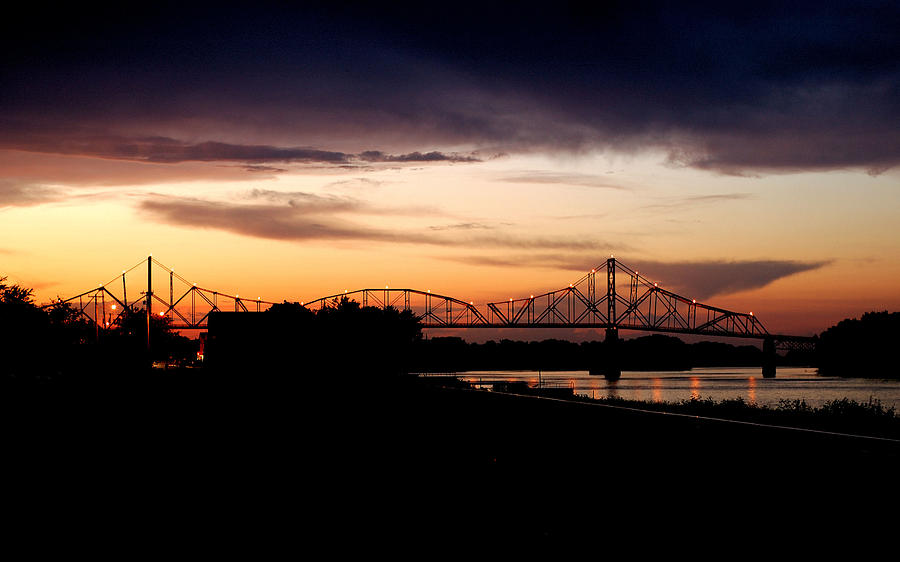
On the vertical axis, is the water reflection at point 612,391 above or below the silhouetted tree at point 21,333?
below

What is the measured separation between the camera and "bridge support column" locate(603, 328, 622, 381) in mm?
161625

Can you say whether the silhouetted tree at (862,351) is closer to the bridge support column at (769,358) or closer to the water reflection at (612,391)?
the bridge support column at (769,358)

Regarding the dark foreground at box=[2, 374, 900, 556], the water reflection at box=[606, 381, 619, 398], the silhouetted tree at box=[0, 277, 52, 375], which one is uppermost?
the silhouetted tree at box=[0, 277, 52, 375]

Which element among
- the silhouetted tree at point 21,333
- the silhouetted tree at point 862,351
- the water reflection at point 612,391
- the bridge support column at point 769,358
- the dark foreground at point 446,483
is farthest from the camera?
the bridge support column at point 769,358

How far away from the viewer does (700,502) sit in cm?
945

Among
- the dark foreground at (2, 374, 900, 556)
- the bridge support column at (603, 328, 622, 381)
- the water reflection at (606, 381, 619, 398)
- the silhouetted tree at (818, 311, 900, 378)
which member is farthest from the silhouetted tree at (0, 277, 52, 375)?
the silhouetted tree at (818, 311, 900, 378)

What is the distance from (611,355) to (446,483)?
160m

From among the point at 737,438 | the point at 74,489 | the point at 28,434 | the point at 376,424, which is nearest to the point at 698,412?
the point at 376,424

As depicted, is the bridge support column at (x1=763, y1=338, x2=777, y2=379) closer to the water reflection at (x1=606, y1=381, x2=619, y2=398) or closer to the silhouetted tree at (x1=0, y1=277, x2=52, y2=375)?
the water reflection at (x1=606, y1=381, x2=619, y2=398)

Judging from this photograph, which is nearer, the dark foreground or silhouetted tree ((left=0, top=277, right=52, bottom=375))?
the dark foreground

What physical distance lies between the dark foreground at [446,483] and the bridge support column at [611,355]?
143 meters

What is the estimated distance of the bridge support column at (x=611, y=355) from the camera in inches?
6363

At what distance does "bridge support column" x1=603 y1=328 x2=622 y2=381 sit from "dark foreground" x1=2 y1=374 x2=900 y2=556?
469 feet

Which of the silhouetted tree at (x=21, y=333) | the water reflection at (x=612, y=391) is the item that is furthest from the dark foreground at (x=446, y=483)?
the silhouetted tree at (x=21, y=333)
